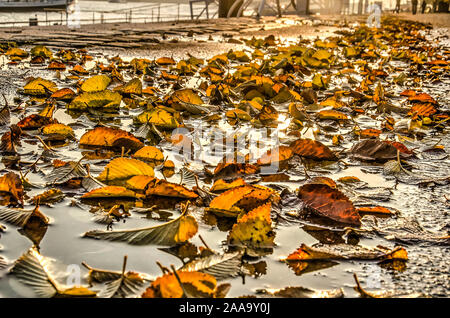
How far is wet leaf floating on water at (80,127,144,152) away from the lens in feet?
5.98

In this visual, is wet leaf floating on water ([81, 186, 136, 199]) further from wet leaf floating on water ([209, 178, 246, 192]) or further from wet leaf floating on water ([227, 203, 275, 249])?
wet leaf floating on water ([227, 203, 275, 249])

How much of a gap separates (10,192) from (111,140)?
578 millimetres

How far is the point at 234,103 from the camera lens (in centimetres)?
295

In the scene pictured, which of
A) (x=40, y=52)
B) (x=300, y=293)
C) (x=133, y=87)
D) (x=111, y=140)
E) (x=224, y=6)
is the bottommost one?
(x=300, y=293)

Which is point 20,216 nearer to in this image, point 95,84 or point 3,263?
point 3,263

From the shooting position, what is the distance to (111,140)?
1.85 metres

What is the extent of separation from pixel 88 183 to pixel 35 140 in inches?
26.0

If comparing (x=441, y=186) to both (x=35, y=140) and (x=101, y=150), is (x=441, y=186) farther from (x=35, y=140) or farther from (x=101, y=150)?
(x=35, y=140)

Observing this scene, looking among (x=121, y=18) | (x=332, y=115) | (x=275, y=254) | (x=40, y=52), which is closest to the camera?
(x=275, y=254)

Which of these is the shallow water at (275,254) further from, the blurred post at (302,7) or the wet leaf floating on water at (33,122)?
the blurred post at (302,7)

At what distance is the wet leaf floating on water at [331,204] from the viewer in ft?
4.23

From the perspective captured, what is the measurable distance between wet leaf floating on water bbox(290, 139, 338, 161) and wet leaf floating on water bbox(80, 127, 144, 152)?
23.9 inches

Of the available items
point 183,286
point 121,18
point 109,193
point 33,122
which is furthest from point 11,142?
point 121,18

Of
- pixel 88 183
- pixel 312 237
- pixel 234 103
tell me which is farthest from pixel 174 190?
pixel 234 103
